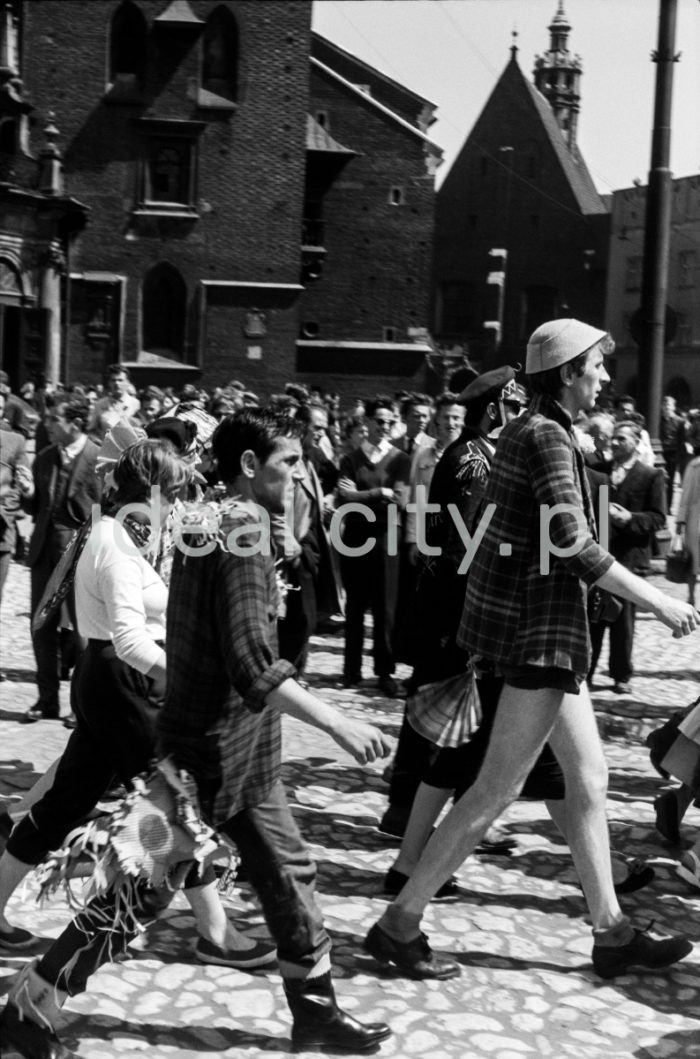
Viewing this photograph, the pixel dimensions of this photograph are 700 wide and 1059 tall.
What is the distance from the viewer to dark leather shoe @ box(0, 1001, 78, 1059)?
369cm

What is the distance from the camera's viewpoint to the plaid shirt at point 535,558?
423 cm

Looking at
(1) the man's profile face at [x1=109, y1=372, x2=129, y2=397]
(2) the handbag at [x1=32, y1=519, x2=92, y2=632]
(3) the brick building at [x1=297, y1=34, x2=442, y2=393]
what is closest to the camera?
(2) the handbag at [x1=32, y1=519, x2=92, y2=632]

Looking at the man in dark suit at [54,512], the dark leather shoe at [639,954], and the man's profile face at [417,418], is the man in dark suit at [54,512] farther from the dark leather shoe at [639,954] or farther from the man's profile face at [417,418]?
the dark leather shoe at [639,954]

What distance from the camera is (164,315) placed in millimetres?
37562

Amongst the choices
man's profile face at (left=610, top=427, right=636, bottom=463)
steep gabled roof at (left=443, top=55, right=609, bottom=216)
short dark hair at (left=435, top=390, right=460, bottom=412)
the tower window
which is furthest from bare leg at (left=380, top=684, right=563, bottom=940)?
steep gabled roof at (left=443, top=55, right=609, bottom=216)

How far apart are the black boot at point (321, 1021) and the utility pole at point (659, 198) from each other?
8387 millimetres

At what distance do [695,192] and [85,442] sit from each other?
50.6 meters

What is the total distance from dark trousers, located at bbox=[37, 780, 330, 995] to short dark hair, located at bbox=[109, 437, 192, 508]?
1.20 meters

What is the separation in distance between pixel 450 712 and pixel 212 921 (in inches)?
42.8

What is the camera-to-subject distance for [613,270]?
5775cm

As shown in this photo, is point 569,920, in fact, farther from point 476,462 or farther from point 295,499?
point 295,499

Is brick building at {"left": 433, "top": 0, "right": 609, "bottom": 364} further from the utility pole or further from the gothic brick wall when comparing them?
the utility pole

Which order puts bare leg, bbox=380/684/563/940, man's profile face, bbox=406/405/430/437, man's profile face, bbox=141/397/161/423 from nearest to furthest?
1. bare leg, bbox=380/684/563/940
2. man's profile face, bbox=406/405/430/437
3. man's profile face, bbox=141/397/161/423

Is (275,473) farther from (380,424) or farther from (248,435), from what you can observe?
(380,424)
